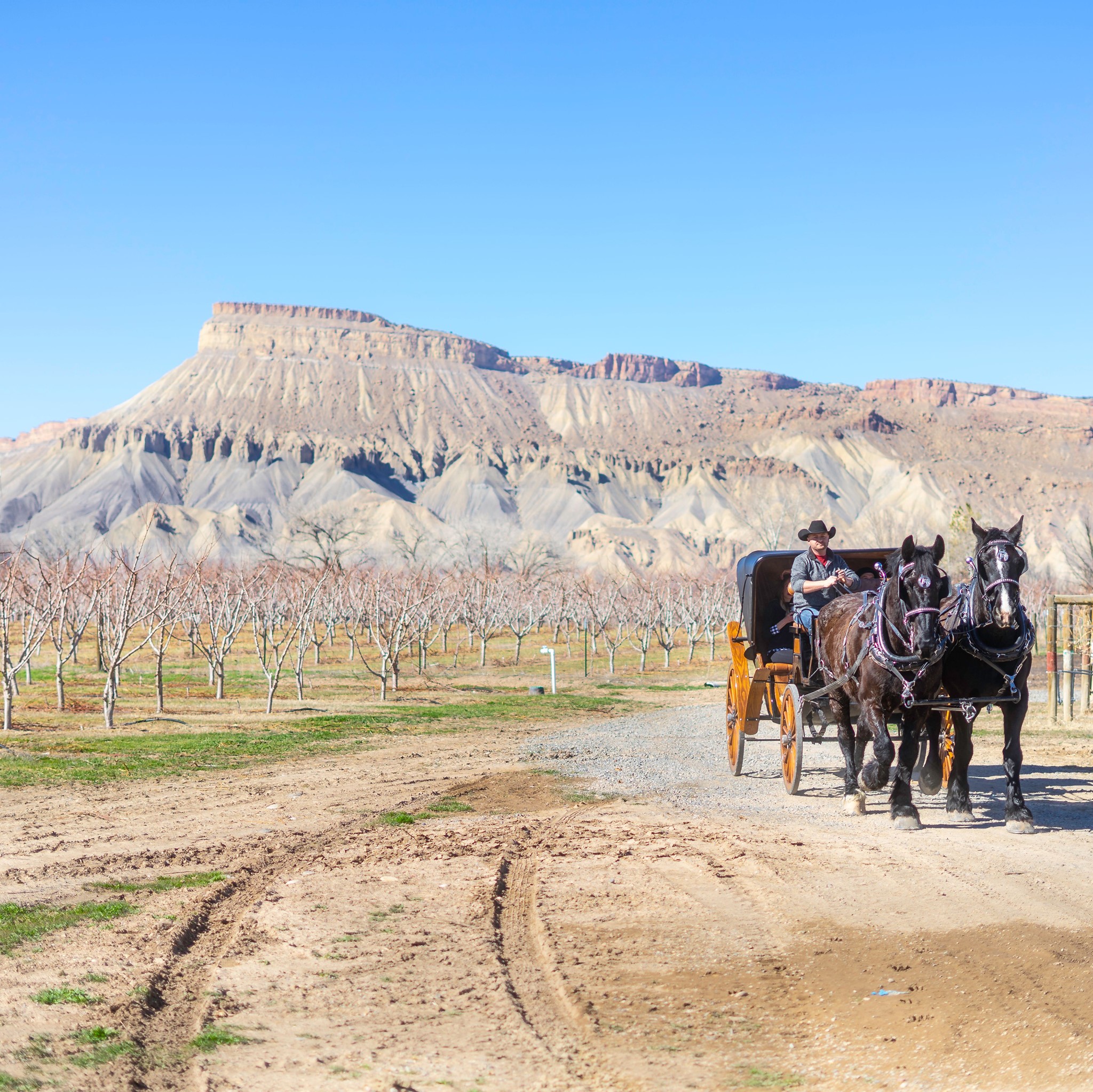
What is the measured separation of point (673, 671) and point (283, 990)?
39.3 meters

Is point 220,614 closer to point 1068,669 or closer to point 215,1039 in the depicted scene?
point 1068,669

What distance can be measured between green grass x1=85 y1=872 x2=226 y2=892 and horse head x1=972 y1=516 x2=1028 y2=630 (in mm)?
5649

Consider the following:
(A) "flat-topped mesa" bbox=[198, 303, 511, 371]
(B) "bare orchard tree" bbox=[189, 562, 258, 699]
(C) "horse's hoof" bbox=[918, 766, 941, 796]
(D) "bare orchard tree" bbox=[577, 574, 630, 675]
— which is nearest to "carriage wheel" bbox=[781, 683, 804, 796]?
(C) "horse's hoof" bbox=[918, 766, 941, 796]

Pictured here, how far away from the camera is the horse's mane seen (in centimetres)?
803

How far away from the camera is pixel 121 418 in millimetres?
159125

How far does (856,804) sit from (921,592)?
234 centimetres

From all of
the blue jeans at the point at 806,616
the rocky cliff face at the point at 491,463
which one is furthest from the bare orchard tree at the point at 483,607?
the rocky cliff face at the point at 491,463

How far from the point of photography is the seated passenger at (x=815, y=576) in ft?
33.2

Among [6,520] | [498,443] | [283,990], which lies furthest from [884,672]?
[498,443]

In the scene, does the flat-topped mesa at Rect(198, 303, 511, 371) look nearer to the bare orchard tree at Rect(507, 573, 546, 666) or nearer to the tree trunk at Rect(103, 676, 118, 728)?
the bare orchard tree at Rect(507, 573, 546, 666)

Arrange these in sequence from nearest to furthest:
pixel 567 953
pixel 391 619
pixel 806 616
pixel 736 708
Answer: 1. pixel 567 953
2. pixel 806 616
3. pixel 736 708
4. pixel 391 619

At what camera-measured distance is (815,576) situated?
405 inches

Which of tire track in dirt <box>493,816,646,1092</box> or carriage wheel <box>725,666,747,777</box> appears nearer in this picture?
tire track in dirt <box>493,816,646,1092</box>

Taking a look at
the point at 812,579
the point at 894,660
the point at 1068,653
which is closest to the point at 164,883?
the point at 894,660
